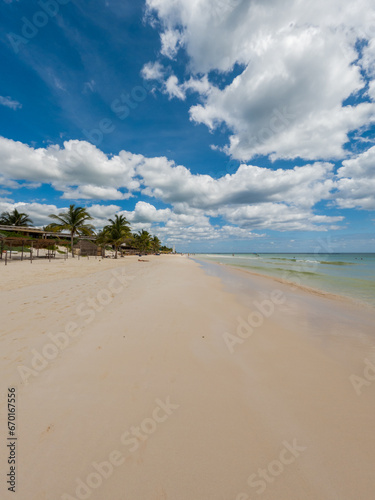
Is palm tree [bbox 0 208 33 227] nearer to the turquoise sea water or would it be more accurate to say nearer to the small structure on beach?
the small structure on beach

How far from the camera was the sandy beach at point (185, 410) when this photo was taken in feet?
6.08

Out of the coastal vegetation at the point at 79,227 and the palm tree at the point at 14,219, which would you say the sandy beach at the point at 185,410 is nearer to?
the coastal vegetation at the point at 79,227

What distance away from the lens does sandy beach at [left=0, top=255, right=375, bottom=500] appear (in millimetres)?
1853

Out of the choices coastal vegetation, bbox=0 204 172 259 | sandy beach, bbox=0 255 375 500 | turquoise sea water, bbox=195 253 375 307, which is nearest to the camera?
sandy beach, bbox=0 255 375 500

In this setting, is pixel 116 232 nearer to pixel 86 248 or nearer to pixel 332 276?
pixel 86 248

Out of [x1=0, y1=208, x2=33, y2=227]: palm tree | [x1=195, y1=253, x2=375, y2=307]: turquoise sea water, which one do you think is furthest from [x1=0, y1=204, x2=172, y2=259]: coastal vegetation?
[x1=195, y1=253, x2=375, y2=307]: turquoise sea water

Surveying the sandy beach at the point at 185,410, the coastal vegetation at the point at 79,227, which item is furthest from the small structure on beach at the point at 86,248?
the sandy beach at the point at 185,410

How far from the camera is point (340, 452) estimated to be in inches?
84.4

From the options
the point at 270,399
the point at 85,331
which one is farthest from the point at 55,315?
the point at 270,399

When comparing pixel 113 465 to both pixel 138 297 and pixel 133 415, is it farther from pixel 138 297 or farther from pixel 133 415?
→ pixel 138 297

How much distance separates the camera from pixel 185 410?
105 inches

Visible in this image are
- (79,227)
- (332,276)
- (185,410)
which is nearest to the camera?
(185,410)

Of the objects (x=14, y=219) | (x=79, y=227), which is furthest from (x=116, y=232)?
(x=14, y=219)

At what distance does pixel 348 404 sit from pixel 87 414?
3669 millimetres
